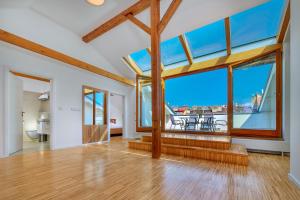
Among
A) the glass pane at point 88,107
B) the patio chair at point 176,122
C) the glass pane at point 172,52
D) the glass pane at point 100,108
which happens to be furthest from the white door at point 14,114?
the patio chair at point 176,122

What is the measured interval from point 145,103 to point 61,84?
2953 mm

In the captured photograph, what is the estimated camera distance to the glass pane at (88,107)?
538cm

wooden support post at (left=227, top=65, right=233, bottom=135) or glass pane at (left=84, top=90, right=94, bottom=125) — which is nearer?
wooden support post at (left=227, top=65, right=233, bottom=135)

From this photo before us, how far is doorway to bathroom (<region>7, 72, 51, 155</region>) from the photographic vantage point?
369 centimetres

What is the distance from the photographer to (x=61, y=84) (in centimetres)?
450

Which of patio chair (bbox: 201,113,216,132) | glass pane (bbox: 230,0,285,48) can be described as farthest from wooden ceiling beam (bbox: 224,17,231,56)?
patio chair (bbox: 201,113,216,132)

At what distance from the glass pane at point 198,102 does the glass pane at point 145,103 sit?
0.74 metres

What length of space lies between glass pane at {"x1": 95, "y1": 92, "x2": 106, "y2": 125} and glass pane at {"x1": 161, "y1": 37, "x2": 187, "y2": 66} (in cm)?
283

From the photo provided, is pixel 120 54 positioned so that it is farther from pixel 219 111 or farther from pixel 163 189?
pixel 163 189

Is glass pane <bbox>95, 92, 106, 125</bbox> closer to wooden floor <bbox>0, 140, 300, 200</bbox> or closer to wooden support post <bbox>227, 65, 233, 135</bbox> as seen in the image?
wooden floor <bbox>0, 140, 300, 200</bbox>

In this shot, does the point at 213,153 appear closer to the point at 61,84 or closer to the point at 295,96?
the point at 295,96

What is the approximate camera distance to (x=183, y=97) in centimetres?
735

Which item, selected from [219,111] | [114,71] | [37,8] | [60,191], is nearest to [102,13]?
[37,8]

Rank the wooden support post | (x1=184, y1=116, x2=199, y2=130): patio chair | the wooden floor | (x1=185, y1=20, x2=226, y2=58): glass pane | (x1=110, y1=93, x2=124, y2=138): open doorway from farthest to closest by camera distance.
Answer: (x1=110, y1=93, x2=124, y2=138): open doorway → (x1=184, y1=116, x2=199, y2=130): patio chair → the wooden support post → (x1=185, y1=20, x2=226, y2=58): glass pane → the wooden floor
